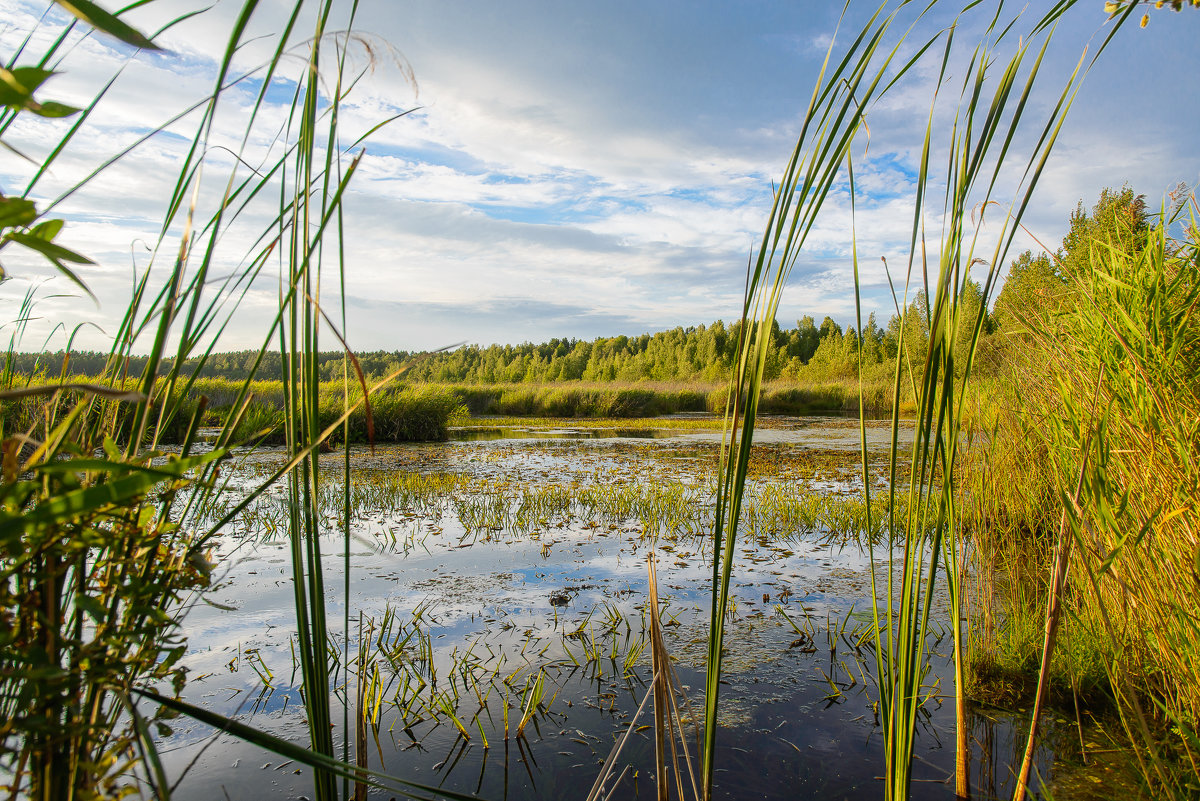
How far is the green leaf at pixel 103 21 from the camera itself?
1.53 ft

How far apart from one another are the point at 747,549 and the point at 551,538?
1565 mm

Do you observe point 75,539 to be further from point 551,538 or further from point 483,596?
point 551,538

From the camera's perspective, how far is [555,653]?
10.0 feet

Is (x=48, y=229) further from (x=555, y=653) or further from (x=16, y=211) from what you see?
(x=555, y=653)

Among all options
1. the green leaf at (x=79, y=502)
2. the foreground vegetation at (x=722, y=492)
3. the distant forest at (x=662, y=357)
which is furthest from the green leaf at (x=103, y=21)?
the distant forest at (x=662, y=357)

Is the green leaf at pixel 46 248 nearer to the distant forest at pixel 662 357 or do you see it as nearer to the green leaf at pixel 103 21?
the green leaf at pixel 103 21

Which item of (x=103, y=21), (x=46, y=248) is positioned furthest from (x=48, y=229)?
(x=103, y=21)

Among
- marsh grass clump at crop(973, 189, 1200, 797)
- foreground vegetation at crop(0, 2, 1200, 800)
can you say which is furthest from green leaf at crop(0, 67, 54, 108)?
marsh grass clump at crop(973, 189, 1200, 797)

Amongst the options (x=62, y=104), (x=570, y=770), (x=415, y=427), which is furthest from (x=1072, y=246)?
(x=62, y=104)

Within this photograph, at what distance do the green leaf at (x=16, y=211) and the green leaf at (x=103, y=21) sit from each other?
0.14 m

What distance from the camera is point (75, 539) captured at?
66cm

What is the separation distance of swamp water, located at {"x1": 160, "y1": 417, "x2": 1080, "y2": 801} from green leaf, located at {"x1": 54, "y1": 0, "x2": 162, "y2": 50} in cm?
52

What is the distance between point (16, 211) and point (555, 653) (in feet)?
9.62

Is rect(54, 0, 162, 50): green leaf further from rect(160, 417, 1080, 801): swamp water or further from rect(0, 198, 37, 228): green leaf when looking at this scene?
rect(160, 417, 1080, 801): swamp water
